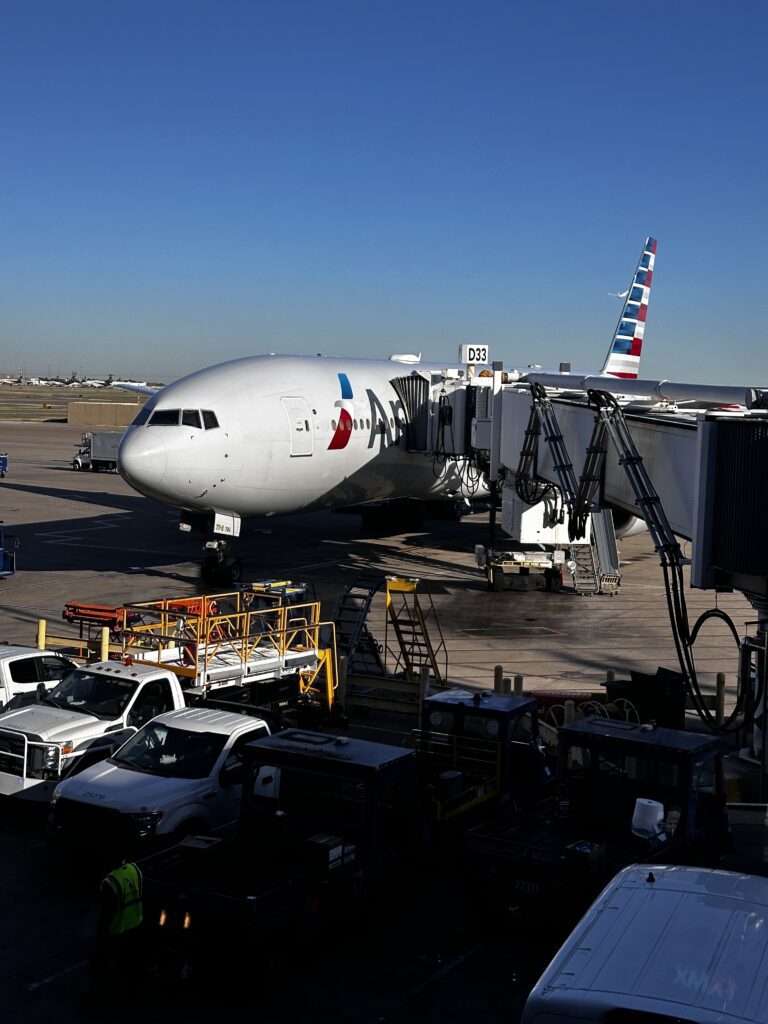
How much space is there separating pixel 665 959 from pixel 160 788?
23.8 feet

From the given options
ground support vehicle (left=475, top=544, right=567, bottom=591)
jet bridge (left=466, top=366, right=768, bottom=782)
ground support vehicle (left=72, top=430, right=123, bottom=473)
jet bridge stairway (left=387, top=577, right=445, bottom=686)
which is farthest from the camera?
ground support vehicle (left=72, top=430, right=123, bottom=473)

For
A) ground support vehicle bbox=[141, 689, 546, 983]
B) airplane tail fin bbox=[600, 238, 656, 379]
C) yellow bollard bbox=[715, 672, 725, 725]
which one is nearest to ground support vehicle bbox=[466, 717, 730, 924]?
ground support vehicle bbox=[141, 689, 546, 983]

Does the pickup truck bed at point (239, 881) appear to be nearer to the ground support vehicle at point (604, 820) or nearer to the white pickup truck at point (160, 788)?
the white pickup truck at point (160, 788)

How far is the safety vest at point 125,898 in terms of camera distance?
9.59 m

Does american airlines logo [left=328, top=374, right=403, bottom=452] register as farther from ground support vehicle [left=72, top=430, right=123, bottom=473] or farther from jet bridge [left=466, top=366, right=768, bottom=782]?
ground support vehicle [left=72, top=430, right=123, bottom=473]

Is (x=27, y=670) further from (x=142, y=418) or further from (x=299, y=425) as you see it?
(x=299, y=425)

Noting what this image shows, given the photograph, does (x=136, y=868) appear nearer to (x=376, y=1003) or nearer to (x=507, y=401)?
(x=376, y=1003)

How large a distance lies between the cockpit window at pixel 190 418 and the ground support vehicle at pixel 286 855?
49.7 feet

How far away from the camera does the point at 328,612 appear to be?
25.7 metres

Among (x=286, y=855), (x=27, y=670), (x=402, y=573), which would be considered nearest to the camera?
(x=286, y=855)

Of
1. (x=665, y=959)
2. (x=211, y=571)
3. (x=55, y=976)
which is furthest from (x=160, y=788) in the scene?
(x=211, y=571)

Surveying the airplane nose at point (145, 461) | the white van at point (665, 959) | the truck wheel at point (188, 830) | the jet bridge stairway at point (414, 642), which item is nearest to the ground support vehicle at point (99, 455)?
the airplane nose at point (145, 461)

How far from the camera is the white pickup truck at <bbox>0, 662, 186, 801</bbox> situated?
14.2m

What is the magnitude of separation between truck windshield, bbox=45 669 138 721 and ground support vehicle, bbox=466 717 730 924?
5819 millimetres
